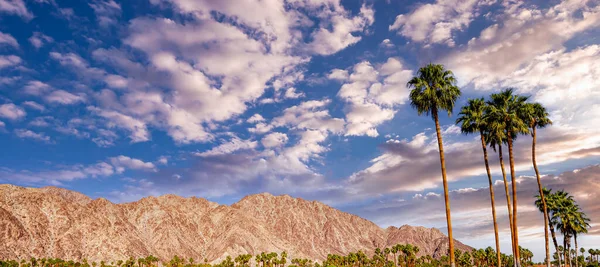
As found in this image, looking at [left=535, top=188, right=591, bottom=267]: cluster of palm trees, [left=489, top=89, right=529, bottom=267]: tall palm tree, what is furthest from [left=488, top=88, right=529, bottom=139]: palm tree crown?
[left=535, top=188, right=591, bottom=267]: cluster of palm trees

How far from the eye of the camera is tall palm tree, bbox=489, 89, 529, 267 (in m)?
39.8

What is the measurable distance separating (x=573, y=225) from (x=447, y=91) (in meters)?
40.2

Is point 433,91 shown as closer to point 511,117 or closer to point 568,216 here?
point 511,117

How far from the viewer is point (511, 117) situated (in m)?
39.8

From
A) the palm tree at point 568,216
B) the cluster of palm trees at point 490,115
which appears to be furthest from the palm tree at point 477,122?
the palm tree at point 568,216

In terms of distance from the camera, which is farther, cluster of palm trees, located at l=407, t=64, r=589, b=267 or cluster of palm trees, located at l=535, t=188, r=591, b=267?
cluster of palm trees, located at l=535, t=188, r=591, b=267

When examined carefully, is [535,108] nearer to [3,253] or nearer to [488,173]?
[488,173]

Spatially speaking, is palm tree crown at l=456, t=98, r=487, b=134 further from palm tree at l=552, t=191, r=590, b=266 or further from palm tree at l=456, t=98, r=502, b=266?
palm tree at l=552, t=191, r=590, b=266

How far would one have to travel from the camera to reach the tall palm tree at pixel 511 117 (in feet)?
130

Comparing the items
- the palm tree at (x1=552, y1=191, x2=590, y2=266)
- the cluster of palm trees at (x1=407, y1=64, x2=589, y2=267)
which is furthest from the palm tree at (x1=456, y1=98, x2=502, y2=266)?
the palm tree at (x1=552, y1=191, x2=590, y2=266)

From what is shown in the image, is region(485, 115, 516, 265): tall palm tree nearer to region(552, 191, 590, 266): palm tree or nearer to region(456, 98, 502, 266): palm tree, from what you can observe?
region(456, 98, 502, 266): palm tree

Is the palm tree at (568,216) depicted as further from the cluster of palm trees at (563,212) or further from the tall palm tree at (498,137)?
the tall palm tree at (498,137)

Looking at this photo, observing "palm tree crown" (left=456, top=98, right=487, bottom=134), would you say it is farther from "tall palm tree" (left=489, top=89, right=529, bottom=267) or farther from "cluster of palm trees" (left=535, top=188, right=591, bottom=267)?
"cluster of palm trees" (left=535, top=188, right=591, bottom=267)

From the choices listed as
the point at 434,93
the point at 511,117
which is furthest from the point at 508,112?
the point at 434,93
